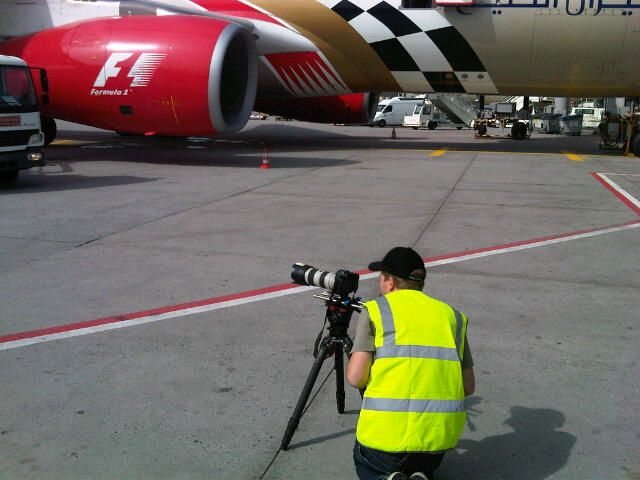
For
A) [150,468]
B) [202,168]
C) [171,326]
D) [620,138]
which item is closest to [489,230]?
[171,326]

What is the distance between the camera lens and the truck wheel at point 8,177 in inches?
459

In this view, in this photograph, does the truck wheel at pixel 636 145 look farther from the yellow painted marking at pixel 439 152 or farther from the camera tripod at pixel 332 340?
the camera tripod at pixel 332 340

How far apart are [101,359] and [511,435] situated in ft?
8.87

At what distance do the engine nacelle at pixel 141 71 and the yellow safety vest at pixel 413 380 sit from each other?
11.7 metres

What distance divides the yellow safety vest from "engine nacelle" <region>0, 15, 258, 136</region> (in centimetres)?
1170

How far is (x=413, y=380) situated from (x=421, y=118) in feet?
119

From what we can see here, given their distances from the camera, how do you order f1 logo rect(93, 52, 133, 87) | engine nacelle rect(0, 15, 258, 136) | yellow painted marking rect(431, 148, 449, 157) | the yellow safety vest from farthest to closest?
yellow painted marking rect(431, 148, 449, 157)
f1 logo rect(93, 52, 133, 87)
engine nacelle rect(0, 15, 258, 136)
the yellow safety vest

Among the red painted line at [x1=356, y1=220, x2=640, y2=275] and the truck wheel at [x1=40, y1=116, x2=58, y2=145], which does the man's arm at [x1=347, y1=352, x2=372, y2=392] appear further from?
the truck wheel at [x1=40, y1=116, x2=58, y2=145]

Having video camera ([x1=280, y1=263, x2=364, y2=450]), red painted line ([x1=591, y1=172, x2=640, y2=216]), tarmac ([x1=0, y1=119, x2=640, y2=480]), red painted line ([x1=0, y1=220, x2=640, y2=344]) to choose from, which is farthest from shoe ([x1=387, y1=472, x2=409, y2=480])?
red painted line ([x1=591, y1=172, x2=640, y2=216])

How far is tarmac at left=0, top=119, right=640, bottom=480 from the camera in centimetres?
337

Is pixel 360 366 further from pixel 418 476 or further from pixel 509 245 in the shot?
pixel 509 245

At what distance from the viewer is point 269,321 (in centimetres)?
Result: 518

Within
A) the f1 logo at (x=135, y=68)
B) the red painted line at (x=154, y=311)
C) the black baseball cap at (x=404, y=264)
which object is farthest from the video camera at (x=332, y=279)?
the f1 logo at (x=135, y=68)

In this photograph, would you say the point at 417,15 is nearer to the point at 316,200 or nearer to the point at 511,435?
the point at 316,200
